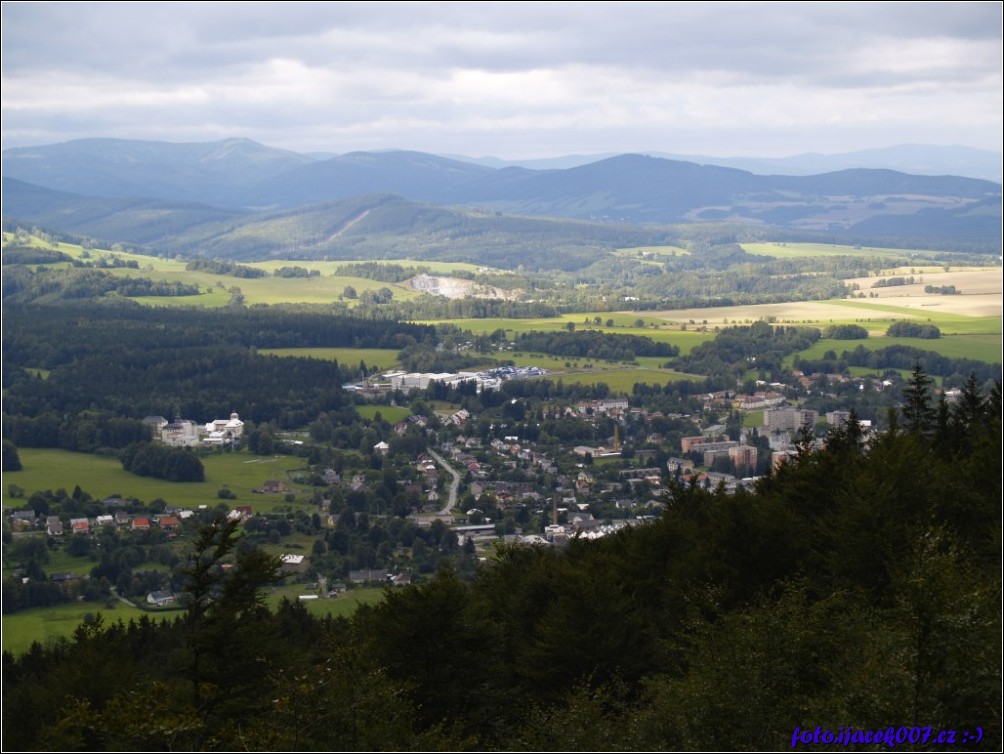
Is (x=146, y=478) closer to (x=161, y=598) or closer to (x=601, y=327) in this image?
(x=161, y=598)

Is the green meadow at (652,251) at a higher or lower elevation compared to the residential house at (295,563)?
higher

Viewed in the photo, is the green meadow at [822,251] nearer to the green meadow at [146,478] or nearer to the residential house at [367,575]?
the green meadow at [146,478]

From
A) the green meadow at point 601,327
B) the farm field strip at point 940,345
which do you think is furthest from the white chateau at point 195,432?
the farm field strip at point 940,345

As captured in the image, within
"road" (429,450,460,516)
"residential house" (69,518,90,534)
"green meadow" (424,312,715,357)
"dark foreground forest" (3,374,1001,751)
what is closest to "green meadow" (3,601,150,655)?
"dark foreground forest" (3,374,1001,751)

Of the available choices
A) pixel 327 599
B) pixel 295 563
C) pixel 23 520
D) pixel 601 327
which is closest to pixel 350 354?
pixel 601 327

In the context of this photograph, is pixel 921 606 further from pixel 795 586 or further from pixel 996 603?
pixel 795 586

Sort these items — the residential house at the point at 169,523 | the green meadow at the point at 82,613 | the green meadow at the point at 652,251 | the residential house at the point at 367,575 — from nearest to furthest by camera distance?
the green meadow at the point at 82,613 < the residential house at the point at 367,575 < the residential house at the point at 169,523 < the green meadow at the point at 652,251

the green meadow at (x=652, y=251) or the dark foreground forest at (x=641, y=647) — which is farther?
the green meadow at (x=652, y=251)

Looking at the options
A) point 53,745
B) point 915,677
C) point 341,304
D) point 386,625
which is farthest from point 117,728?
point 341,304
